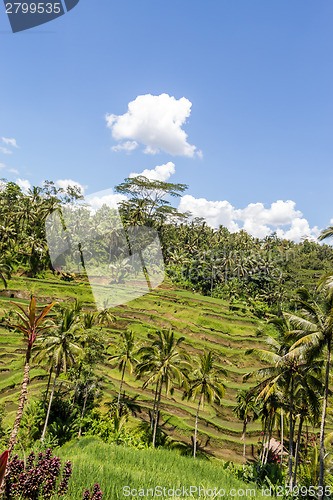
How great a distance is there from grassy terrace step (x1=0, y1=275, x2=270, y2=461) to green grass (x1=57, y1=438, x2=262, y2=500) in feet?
36.5

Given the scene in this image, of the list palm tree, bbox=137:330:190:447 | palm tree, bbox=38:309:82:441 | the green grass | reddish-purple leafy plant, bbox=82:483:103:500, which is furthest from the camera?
palm tree, bbox=137:330:190:447

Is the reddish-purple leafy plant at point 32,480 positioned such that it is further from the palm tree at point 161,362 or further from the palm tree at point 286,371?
the palm tree at point 161,362

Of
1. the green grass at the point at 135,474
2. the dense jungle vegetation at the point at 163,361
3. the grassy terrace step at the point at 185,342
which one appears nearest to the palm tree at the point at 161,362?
the dense jungle vegetation at the point at 163,361

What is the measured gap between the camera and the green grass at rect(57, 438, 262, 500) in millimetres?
6928

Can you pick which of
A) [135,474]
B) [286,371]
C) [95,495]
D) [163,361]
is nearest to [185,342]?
[163,361]

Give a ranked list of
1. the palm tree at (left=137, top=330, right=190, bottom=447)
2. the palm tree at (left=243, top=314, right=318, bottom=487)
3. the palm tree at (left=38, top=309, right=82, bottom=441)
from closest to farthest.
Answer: the palm tree at (left=243, top=314, right=318, bottom=487), the palm tree at (left=38, top=309, right=82, bottom=441), the palm tree at (left=137, top=330, right=190, bottom=447)

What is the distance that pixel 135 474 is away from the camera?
8492mm

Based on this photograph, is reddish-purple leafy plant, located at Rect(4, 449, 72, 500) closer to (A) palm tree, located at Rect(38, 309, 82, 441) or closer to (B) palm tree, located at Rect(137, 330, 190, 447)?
(A) palm tree, located at Rect(38, 309, 82, 441)

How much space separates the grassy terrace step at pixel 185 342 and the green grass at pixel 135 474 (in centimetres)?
1112

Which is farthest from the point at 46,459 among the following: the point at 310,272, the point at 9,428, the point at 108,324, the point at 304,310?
the point at 310,272

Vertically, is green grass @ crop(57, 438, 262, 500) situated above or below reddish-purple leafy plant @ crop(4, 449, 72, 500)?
below

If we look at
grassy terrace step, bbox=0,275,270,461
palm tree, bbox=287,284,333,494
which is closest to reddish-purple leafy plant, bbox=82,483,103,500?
palm tree, bbox=287,284,333,494

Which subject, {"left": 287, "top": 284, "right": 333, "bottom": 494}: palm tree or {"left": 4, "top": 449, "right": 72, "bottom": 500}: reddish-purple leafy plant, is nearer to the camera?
{"left": 4, "top": 449, "right": 72, "bottom": 500}: reddish-purple leafy plant

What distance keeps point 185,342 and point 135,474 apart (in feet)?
81.0
